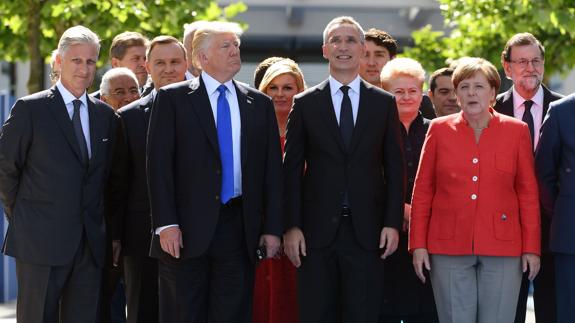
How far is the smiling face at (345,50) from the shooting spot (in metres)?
6.79

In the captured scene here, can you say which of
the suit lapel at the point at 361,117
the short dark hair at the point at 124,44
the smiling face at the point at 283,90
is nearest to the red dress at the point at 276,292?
the smiling face at the point at 283,90

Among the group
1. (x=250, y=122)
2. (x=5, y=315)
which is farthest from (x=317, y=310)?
(x=5, y=315)

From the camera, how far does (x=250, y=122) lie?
21.1 feet

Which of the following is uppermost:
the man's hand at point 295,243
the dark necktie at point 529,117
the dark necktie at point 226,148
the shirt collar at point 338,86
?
the shirt collar at point 338,86

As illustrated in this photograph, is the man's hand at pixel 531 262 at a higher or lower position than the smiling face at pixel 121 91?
lower

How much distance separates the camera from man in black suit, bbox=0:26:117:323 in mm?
6375

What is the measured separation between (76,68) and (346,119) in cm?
160

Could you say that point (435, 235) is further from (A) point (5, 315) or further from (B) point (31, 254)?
(A) point (5, 315)

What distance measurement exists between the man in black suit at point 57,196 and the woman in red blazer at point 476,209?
6.23 feet

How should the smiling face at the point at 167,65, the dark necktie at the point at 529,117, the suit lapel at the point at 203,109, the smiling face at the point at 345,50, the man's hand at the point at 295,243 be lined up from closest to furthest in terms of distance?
1. the suit lapel at the point at 203,109
2. the man's hand at the point at 295,243
3. the smiling face at the point at 345,50
4. the dark necktie at the point at 529,117
5. the smiling face at the point at 167,65

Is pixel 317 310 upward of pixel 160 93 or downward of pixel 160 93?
downward

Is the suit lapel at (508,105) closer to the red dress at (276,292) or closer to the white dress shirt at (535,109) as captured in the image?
the white dress shirt at (535,109)

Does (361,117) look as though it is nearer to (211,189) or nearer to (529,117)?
(211,189)

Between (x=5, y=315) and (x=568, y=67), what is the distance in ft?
28.1
